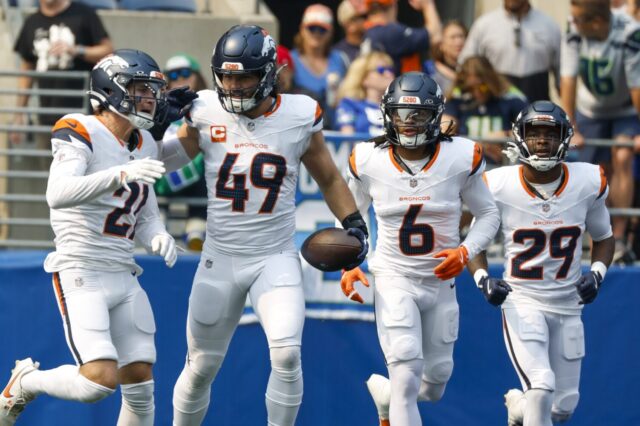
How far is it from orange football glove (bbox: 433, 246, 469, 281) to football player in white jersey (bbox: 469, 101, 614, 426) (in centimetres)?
30

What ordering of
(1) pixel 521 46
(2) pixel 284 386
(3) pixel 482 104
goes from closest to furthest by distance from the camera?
1. (2) pixel 284 386
2. (3) pixel 482 104
3. (1) pixel 521 46

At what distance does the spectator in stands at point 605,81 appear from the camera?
9.70 m

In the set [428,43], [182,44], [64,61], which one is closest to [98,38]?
[64,61]

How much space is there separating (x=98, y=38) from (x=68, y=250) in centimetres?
329

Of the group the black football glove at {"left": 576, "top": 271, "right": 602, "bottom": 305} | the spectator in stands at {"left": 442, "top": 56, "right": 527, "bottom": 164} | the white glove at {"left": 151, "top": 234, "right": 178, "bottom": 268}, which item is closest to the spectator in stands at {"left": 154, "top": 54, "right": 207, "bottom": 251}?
the spectator in stands at {"left": 442, "top": 56, "right": 527, "bottom": 164}

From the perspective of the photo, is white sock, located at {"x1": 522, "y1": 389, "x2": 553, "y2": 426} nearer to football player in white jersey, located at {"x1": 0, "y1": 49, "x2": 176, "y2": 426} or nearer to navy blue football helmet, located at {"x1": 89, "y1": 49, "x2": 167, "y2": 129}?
football player in white jersey, located at {"x1": 0, "y1": 49, "x2": 176, "y2": 426}

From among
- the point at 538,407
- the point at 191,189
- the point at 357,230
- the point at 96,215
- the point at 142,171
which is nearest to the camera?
the point at 142,171

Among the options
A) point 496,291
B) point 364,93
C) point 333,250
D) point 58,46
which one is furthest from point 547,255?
point 58,46

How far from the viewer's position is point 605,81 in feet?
32.8

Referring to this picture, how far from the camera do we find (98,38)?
10.2 meters

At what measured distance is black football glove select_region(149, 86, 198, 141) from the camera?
A: 299 inches

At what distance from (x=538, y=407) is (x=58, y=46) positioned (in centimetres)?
440

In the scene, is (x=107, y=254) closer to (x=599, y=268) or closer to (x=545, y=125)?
(x=545, y=125)

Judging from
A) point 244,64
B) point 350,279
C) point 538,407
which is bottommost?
point 538,407
